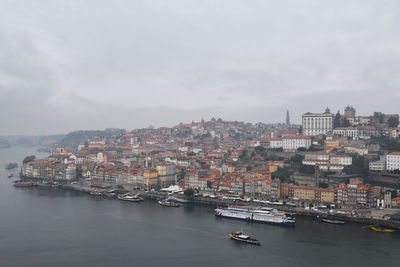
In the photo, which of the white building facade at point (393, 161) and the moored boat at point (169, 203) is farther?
the white building facade at point (393, 161)

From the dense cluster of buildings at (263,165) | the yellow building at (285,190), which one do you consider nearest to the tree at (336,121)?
the dense cluster of buildings at (263,165)

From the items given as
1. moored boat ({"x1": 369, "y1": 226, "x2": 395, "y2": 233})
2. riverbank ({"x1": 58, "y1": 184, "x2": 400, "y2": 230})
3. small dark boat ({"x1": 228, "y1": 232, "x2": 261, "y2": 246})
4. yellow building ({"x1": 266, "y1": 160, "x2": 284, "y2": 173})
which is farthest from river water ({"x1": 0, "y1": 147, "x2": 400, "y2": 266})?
yellow building ({"x1": 266, "y1": 160, "x2": 284, "y2": 173})

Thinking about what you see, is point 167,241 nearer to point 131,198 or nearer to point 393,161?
point 131,198

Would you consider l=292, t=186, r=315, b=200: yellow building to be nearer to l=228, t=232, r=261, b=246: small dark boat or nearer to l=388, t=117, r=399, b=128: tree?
l=228, t=232, r=261, b=246: small dark boat

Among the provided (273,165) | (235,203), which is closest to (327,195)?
(235,203)

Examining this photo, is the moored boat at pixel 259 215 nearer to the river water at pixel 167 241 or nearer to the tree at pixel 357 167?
the river water at pixel 167 241

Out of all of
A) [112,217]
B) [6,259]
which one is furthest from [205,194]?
[6,259]
